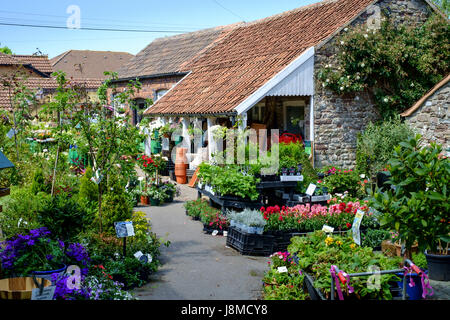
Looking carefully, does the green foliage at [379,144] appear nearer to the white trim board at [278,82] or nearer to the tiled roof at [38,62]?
the white trim board at [278,82]

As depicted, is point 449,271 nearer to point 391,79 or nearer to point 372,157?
point 372,157

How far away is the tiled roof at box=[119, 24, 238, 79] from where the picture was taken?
71.8 ft

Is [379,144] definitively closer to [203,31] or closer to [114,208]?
[114,208]

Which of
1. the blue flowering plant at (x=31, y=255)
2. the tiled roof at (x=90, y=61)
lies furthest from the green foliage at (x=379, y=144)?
the tiled roof at (x=90, y=61)

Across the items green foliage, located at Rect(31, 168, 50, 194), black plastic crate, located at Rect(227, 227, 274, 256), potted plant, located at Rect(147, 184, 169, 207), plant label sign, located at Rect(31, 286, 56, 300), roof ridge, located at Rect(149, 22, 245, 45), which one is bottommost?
black plastic crate, located at Rect(227, 227, 274, 256)

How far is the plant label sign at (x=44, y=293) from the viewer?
4.46m

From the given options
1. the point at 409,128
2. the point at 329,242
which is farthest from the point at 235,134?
the point at 329,242

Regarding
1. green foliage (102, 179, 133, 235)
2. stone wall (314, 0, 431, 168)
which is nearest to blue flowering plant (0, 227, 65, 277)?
green foliage (102, 179, 133, 235)

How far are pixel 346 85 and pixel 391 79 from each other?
1581mm

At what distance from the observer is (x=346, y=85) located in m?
14.0

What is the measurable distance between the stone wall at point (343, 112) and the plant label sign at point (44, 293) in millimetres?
10593

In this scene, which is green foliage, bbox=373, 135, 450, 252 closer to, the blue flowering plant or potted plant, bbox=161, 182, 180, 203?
the blue flowering plant

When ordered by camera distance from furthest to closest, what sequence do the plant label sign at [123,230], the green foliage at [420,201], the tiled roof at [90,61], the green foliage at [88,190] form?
the tiled roof at [90,61] < the green foliage at [88,190] < the plant label sign at [123,230] < the green foliage at [420,201]

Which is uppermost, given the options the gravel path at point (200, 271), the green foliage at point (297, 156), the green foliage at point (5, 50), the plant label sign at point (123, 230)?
the green foliage at point (5, 50)
